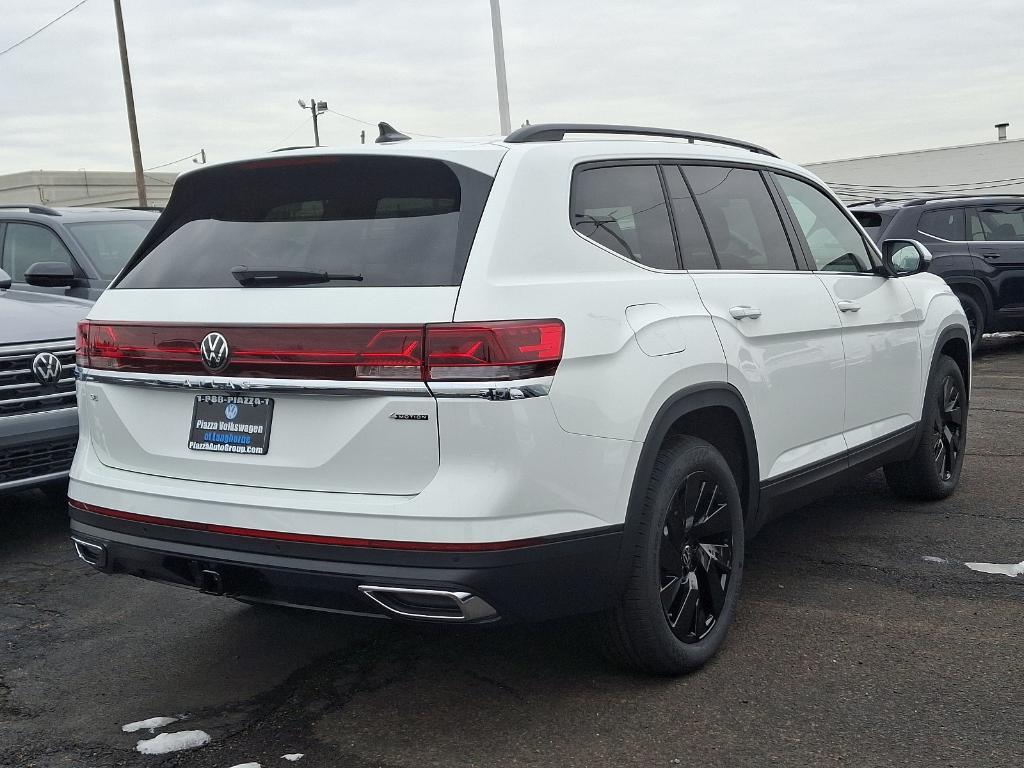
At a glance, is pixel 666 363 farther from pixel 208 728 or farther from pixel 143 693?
pixel 143 693

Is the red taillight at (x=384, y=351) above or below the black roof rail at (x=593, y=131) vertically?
below

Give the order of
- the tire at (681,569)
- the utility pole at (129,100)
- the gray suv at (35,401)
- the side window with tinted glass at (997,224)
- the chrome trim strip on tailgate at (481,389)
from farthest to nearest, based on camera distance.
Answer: the utility pole at (129,100) → the side window with tinted glass at (997,224) → the gray suv at (35,401) → the tire at (681,569) → the chrome trim strip on tailgate at (481,389)

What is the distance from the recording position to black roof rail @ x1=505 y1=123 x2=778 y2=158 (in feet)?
11.6

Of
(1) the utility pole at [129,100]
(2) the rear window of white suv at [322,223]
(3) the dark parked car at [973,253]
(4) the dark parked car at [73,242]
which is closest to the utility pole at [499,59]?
(3) the dark parked car at [973,253]

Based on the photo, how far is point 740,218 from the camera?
441cm

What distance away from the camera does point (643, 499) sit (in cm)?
340

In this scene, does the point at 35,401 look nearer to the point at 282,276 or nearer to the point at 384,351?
the point at 282,276

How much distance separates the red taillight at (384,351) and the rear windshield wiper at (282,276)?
0.49ft

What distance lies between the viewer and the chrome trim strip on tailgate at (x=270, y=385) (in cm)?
303

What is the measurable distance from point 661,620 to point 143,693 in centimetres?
174

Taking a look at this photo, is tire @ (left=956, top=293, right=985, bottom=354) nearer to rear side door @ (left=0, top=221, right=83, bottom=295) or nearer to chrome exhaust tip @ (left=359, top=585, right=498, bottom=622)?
rear side door @ (left=0, top=221, right=83, bottom=295)

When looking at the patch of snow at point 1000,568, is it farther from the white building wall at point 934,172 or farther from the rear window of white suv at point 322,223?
the white building wall at point 934,172

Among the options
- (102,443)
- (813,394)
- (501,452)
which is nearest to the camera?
(501,452)

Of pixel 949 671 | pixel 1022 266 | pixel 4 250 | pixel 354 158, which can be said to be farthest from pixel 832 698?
pixel 1022 266
